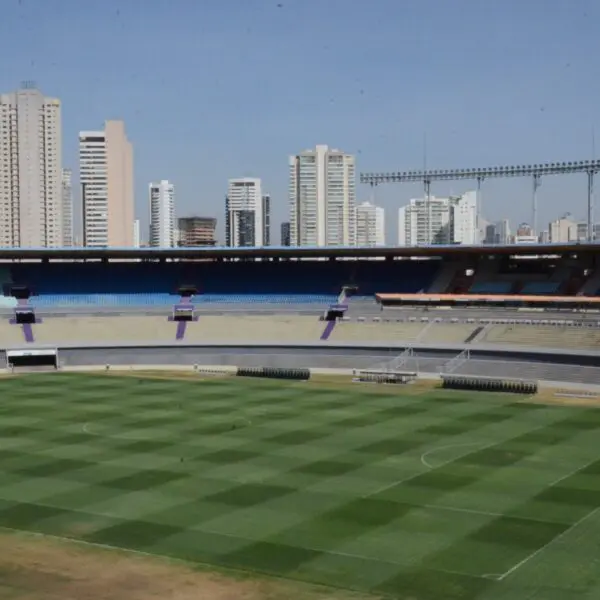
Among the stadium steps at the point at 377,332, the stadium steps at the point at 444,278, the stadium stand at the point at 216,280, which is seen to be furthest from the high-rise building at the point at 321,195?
the stadium steps at the point at 377,332

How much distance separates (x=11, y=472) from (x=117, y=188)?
10755 centimetres

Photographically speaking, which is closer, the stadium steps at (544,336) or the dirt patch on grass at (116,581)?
the dirt patch on grass at (116,581)

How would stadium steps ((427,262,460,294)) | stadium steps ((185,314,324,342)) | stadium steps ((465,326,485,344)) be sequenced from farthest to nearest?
stadium steps ((427,262,460,294)) → stadium steps ((185,314,324,342)) → stadium steps ((465,326,485,344))

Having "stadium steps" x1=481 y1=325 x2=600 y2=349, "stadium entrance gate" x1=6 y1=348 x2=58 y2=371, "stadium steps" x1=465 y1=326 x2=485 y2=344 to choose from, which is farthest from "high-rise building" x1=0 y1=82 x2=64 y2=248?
"stadium steps" x1=481 y1=325 x2=600 y2=349

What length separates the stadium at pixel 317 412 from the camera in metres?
19.2

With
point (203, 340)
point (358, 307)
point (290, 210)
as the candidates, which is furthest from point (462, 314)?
point (290, 210)

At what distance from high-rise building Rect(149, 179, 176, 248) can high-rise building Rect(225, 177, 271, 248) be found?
1533 centimetres

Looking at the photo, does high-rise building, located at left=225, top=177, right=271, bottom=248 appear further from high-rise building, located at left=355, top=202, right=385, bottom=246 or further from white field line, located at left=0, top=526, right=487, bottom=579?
white field line, located at left=0, top=526, right=487, bottom=579

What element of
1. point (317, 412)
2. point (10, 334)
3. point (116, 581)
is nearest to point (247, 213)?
point (10, 334)

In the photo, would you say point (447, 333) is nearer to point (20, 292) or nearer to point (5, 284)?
point (20, 292)

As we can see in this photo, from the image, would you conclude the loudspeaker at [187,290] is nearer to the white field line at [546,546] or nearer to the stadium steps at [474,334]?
the stadium steps at [474,334]

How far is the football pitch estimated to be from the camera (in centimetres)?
1788

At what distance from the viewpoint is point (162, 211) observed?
171750 mm

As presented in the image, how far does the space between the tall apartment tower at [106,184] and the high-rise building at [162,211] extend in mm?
34986
